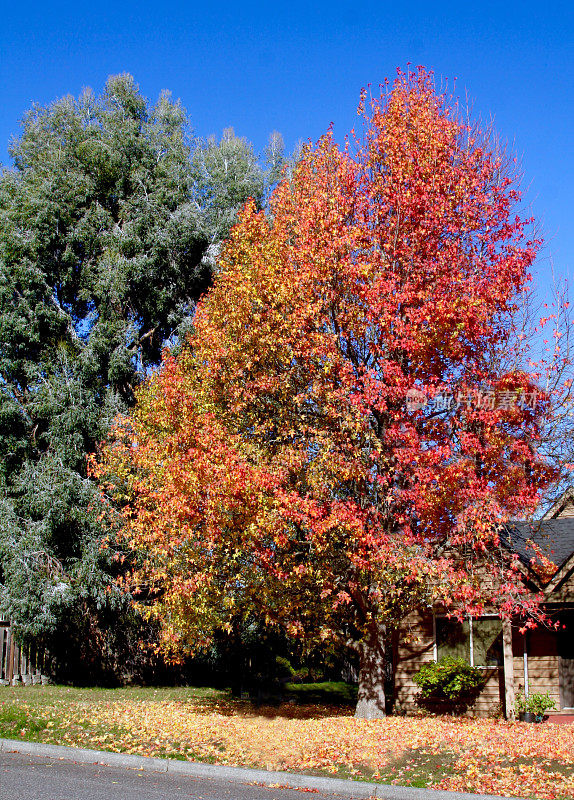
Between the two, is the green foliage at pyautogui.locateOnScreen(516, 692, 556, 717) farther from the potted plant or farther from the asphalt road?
the asphalt road

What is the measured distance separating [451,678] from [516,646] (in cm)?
194

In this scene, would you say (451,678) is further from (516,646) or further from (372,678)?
(372,678)

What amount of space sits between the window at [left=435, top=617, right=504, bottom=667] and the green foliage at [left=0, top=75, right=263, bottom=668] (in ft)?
30.0

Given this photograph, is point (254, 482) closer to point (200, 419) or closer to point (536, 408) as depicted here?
point (200, 419)

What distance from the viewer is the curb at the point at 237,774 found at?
8.68 m

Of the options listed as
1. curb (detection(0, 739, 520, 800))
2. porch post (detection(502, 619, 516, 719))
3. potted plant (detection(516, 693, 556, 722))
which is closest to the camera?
curb (detection(0, 739, 520, 800))

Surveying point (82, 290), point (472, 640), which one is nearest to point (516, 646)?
point (472, 640)

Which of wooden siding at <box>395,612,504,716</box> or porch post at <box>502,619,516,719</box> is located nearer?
porch post at <box>502,619,516,719</box>

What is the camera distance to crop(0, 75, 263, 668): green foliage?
20328 millimetres

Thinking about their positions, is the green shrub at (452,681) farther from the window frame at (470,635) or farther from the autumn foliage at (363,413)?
the autumn foliage at (363,413)

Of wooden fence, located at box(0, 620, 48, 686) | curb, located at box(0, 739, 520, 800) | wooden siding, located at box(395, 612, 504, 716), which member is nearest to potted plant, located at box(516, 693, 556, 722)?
wooden siding, located at box(395, 612, 504, 716)

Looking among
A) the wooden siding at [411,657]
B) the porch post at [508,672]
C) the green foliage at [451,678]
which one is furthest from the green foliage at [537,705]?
the wooden siding at [411,657]

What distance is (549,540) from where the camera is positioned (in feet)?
61.6

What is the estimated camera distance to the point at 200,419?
14227mm
